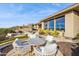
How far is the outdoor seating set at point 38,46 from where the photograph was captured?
2.73 metres

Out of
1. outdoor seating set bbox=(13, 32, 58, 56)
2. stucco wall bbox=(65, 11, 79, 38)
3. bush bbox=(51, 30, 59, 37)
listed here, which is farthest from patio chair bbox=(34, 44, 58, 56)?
stucco wall bbox=(65, 11, 79, 38)

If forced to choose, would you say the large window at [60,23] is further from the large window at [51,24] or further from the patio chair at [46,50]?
the patio chair at [46,50]

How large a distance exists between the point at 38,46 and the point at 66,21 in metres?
0.45

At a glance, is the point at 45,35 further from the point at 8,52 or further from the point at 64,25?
the point at 8,52

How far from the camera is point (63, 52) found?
8.96ft

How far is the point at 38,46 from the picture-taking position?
275 cm

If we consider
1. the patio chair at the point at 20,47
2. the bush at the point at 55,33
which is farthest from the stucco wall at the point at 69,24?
the patio chair at the point at 20,47

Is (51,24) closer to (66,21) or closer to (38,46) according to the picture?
(66,21)

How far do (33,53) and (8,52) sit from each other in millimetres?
298

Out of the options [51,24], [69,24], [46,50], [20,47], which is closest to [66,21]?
[69,24]

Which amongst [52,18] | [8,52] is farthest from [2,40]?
[52,18]

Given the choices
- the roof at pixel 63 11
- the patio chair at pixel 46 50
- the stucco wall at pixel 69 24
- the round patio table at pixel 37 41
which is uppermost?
the roof at pixel 63 11

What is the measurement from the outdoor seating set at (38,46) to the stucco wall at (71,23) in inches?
8.3

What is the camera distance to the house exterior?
273 cm
